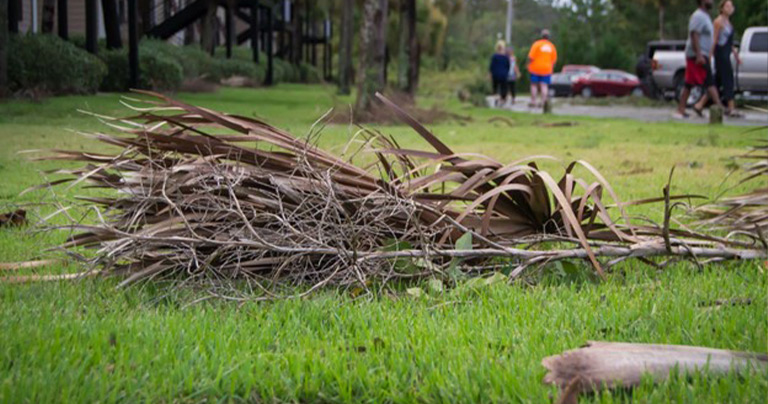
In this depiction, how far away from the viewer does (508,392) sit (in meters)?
2.12

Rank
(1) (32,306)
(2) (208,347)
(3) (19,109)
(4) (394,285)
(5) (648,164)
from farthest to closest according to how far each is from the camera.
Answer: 1. (3) (19,109)
2. (5) (648,164)
3. (4) (394,285)
4. (1) (32,306)
5. (2) (208,347)

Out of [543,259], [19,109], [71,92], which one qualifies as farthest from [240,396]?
[71,92]

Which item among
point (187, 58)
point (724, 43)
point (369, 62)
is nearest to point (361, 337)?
point (724, 43)

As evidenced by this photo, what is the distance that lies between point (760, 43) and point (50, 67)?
18.7m

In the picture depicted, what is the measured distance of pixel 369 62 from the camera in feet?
53.6

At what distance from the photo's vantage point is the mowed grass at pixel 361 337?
7.02ft

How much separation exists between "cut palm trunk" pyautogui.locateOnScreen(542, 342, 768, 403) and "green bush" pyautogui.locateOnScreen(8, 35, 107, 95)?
11054 millimetres

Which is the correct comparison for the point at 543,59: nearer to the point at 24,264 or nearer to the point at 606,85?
the point at 24,264

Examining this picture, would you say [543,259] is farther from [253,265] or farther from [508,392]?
[508,392]

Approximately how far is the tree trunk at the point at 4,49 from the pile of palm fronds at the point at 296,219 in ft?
23.9

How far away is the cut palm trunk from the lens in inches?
85.0

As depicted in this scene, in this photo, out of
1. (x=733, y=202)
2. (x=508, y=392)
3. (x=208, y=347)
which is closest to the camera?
(x=508, y=392)

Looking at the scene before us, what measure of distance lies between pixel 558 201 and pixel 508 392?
4.87 ft

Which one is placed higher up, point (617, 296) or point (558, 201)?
point (558, 201)
